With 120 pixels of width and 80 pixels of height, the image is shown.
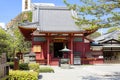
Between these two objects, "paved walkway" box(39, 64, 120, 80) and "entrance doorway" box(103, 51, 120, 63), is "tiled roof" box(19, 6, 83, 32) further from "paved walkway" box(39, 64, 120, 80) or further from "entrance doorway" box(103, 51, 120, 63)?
"paved walkway" box(39, 64, 120, 80)

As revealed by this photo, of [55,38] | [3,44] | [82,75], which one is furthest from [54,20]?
[82,75]

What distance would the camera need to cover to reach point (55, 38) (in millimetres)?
27719

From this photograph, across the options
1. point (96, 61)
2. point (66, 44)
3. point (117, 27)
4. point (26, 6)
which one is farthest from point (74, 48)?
point (26, 6)

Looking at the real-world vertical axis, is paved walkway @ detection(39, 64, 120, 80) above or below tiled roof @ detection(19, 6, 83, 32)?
below

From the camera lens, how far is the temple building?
26891 millimetres

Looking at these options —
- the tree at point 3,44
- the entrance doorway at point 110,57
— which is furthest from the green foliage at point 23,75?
the entrance doorway at point 110,57

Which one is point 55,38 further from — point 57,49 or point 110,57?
point 110,57

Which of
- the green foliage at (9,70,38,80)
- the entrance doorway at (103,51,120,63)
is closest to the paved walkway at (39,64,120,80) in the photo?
the green foliage at (9,70,38,80)

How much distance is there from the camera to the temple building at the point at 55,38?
1059 inches

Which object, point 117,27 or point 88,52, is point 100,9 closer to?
point 117,27

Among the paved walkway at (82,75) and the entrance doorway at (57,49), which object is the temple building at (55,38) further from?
the paved walkway at (82,75)

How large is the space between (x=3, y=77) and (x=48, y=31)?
1732 centimetres

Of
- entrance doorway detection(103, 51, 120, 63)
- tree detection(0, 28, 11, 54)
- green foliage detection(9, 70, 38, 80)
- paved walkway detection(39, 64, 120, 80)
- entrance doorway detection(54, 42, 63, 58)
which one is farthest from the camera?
entrance doorway detection(103, 51, 120, 63)

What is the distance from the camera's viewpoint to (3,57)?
8961 mm
